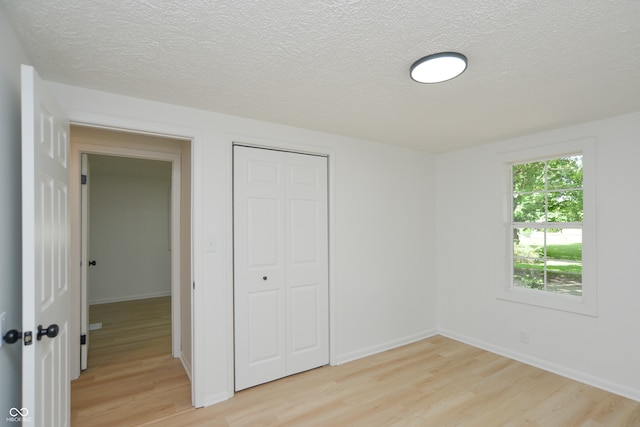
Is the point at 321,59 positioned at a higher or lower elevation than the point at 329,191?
higher

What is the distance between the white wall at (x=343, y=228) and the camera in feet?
8.10

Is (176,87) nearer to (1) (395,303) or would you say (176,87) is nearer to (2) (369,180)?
(2) (369,180)

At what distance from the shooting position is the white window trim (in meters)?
2.82

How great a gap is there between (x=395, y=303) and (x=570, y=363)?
1694 mm

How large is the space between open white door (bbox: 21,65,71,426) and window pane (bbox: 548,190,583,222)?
13.1 feet

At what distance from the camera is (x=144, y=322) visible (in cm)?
470

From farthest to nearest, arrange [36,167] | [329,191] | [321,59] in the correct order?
[329,191]
[321,59]
[36,167]

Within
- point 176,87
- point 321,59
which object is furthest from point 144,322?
point 321,59

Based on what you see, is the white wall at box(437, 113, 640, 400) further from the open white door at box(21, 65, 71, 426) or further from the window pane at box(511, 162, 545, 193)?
the open white door at box(21, 65, 71, 426)

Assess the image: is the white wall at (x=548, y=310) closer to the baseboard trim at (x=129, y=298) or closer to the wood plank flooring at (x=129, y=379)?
the wood plank flooring at (x=129, y=379)

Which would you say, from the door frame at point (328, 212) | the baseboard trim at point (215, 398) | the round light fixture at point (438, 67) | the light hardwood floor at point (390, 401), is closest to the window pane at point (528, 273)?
the light hardwood floor at point (390, 401)

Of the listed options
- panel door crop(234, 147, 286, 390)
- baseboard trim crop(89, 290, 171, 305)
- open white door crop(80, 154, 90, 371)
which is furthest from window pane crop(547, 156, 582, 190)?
baseboard trim crop(89, 290, 171, 305)

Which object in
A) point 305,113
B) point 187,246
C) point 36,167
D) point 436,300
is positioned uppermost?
point 305,113

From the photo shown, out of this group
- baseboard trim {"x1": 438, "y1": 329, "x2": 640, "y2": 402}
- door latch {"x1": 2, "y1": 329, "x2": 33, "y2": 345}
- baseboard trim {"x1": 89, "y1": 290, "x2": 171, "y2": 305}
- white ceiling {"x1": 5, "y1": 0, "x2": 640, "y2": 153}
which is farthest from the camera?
baseboard trim {"x1": 89, "y1": 290, "x2": 171, "y2": 305}
